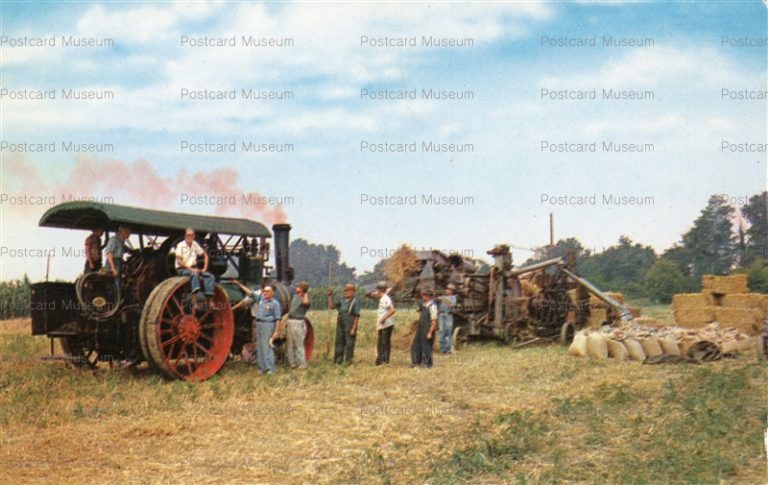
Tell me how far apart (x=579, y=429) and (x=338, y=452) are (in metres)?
2.46

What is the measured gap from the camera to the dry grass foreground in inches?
236

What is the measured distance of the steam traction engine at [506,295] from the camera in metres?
17.3

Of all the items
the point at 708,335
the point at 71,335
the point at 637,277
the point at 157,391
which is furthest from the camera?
the point at 637,277

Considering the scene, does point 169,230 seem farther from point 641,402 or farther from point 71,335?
point 641,402

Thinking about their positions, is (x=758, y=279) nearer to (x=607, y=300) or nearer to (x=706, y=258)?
(x=607, y=300)

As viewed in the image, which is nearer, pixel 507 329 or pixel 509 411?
pixel 509 411

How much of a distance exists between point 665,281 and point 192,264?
30.8 metres

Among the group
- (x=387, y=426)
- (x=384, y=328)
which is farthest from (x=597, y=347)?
(x=387, y=426)

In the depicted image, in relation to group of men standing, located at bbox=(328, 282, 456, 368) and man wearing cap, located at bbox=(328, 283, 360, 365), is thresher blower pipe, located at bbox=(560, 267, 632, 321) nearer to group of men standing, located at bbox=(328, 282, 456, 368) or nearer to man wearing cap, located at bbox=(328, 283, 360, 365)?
group of men standing, located at bbox=(328, 282, 456, 368)

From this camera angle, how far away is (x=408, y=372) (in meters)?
12.0

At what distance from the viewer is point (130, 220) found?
10.5m

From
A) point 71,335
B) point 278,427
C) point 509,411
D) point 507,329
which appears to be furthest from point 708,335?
point 71,335

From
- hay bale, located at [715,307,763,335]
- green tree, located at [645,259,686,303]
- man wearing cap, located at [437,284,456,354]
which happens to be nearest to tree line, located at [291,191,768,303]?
green tree, located at [645,259,686,303]

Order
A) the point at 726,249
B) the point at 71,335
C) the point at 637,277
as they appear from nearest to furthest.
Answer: the point at 71,335 → the point at 726,249 → the point at 637,277
